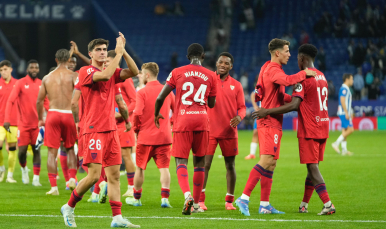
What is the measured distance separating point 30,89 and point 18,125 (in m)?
0.83

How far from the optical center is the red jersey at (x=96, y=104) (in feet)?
23.6

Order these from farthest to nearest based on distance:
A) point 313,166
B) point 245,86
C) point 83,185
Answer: point 245,86, point 313,166, point 83,185

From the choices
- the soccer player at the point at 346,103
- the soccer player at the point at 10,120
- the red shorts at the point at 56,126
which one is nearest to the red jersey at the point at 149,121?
the red shorts at the point at 56,126

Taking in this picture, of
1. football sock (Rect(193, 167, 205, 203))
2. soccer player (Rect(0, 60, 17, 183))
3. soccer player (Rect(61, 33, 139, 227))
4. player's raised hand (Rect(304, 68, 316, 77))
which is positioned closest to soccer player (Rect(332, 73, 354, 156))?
soccer player (Rect(0, 60, 17, 183))

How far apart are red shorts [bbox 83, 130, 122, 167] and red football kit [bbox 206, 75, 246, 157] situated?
2136mm

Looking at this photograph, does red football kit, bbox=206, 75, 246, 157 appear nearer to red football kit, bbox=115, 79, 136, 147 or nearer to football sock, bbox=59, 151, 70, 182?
red football kit, bbox=115, 79, 136, 147

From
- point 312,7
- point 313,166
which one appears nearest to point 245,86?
point 312,7

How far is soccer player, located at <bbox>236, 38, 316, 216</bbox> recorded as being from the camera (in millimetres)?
8125

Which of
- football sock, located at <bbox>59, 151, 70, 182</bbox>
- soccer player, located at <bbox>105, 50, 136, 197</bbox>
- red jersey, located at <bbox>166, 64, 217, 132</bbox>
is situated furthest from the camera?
football sock, located at <bbox>59, 151, 70, 182</bbox>

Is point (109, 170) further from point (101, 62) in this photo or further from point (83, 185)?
point (101, 62)

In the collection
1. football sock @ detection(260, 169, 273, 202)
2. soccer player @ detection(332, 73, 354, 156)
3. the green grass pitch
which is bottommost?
the green grass pitch

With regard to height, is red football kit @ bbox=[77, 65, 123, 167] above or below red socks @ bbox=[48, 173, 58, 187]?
above

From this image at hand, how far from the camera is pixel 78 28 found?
116 feet

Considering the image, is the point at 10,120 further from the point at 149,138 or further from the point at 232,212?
the point at 232,212
